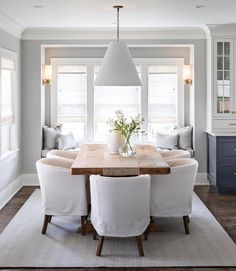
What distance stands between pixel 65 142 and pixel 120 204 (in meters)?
3.35

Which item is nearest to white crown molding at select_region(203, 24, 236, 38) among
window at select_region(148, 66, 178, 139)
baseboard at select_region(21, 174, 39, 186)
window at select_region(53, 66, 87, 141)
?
window at select_region(148, 66, 178, 139)

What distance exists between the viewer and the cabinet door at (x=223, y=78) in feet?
22.4

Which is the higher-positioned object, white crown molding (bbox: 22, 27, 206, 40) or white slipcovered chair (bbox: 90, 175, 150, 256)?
white crown molding (bbox: 22, 27, 206, 40)

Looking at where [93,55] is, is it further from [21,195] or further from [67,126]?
[21,195]

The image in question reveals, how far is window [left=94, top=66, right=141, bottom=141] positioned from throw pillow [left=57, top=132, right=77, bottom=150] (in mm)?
532

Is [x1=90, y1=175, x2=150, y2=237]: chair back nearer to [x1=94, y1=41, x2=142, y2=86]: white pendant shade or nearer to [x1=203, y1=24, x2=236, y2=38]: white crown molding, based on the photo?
[x1=94, y1=41, x2=142, y2=86]: white pendant shade

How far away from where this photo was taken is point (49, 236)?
461 cm

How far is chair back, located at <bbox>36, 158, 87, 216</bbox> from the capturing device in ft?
14.6

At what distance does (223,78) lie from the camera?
6863 millimetres

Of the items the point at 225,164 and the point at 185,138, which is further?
the point at 185,138

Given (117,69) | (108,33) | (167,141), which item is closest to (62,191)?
(117,69)

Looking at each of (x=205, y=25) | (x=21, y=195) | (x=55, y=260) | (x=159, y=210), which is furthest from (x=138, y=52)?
(x=55, y=260)

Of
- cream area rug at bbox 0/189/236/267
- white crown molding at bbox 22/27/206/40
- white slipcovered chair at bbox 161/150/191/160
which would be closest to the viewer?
cream area rug at bbox 0/189/236/267

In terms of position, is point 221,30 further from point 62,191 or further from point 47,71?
point 62,191
